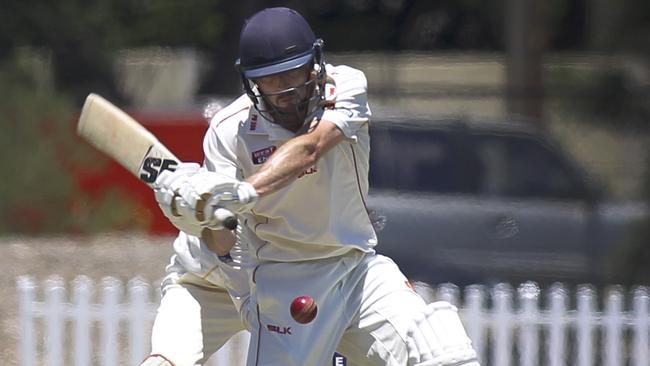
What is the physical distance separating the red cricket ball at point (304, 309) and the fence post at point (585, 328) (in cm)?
286

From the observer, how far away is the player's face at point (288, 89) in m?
4.31

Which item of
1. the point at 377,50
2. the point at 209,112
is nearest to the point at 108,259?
the point at 209,112

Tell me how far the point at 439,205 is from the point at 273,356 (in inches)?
200

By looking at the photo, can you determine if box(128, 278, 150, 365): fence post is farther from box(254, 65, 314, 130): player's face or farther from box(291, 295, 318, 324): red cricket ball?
box(254, 65, 314, 130): player's face

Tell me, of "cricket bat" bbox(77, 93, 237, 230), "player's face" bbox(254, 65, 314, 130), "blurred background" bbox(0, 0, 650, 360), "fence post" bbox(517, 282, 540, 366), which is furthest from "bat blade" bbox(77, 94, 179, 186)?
"fence post" bbox(517, 282, 540, 366)

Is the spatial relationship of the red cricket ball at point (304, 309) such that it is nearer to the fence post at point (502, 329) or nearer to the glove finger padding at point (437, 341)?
the glove finger padding at point (437, 341)

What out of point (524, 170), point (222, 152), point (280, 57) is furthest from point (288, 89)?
point (524, 170)

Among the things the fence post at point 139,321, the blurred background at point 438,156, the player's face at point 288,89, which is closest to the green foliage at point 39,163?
the blurred background at point 438,156

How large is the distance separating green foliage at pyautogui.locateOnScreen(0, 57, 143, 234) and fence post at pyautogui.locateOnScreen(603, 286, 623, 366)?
5666mm

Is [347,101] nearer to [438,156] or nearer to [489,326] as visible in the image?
[489,326]

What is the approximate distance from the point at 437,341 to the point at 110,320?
3145 mm

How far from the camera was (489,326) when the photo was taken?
23.5 ft

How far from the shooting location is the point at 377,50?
19.5 metres

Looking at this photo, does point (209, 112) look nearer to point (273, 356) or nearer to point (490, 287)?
point (273, 356)
